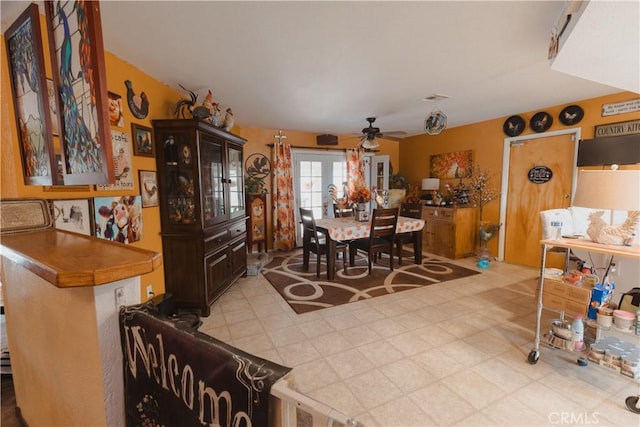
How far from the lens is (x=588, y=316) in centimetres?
189

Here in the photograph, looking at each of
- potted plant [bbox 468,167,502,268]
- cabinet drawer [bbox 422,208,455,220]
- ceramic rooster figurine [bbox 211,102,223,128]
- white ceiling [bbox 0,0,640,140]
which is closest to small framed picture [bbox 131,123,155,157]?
white ceiling [bbox 0,0,640,140]

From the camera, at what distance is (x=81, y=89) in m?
0.88

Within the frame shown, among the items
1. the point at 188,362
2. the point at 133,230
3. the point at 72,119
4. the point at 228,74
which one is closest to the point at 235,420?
the point at 188,362

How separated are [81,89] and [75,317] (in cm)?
73

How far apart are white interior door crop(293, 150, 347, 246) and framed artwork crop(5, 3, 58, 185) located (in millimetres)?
4069

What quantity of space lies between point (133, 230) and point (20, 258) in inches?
59.8

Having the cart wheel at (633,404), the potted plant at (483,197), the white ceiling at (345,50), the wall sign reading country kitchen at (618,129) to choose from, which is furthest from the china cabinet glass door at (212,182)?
the wall sign reading country kitchen at (618,129)

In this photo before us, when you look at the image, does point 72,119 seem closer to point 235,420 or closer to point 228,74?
point 235,420

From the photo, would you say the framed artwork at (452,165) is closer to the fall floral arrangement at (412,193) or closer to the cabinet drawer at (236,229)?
the fall floral arrangement at (412,193)

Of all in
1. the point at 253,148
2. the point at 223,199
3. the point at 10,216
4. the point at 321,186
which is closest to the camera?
the point at 10,216

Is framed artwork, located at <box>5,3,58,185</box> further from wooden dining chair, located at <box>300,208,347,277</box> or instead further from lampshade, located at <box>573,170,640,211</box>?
lampshade, located at <box>573,170,640,211</box>

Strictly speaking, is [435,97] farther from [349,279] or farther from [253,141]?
[253,141]

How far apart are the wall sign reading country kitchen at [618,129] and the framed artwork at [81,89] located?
4.74 m

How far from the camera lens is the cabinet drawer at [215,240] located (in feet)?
8.75
